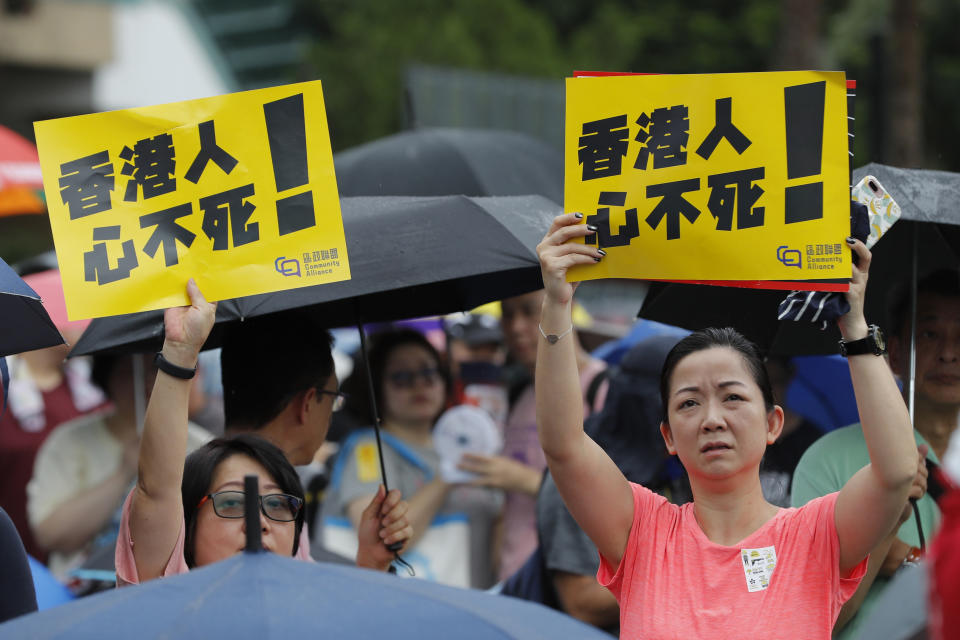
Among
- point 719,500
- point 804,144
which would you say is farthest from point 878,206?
point 719,500

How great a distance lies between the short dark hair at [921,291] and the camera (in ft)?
12.0

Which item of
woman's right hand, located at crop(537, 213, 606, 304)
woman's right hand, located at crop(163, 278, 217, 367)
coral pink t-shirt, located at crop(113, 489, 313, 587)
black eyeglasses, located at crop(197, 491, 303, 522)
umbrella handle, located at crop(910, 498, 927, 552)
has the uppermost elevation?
woman's right hand, located at crop(537, 213, 606, 304)

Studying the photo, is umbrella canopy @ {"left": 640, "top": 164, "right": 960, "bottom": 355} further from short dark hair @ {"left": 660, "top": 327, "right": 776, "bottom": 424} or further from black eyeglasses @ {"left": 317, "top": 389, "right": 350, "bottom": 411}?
black eyeglasses @ {"left": 317, "top": 389, "right": 350, "bottom": 411}

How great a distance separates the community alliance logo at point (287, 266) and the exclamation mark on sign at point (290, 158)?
7cm

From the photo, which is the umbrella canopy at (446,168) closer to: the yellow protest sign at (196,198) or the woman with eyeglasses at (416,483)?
the woman with eyeglasses at (416,483)

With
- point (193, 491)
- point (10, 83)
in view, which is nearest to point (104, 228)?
point (193, 491)

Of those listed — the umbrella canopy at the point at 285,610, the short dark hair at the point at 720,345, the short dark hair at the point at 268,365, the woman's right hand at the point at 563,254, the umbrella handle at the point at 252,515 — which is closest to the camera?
the umbrella canopy at the point at 285,610

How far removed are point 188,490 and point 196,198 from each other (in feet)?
2.39

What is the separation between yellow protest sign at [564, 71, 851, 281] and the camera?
279 centimetres

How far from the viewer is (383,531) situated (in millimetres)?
3625

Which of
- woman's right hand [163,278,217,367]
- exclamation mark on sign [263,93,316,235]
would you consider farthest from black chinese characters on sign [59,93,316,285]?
woman's right hand [163,278,217,367]

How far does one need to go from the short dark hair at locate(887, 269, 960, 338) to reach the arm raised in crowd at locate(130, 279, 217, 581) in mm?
2177

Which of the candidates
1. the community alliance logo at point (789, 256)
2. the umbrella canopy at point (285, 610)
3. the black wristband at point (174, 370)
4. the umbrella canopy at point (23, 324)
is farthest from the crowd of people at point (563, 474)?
the umbrella canopy at point (285, 610)

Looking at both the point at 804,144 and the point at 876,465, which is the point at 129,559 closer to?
the point at 876,465
